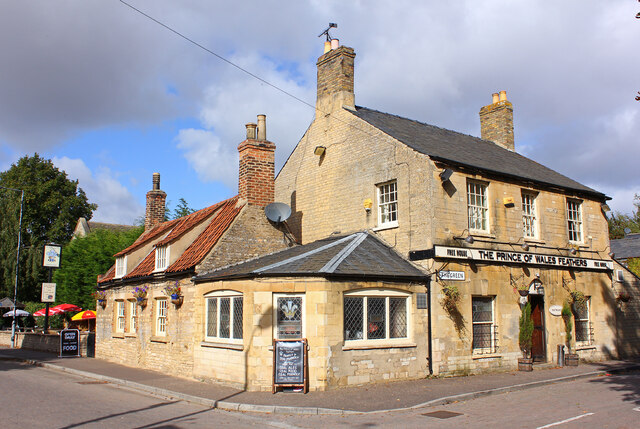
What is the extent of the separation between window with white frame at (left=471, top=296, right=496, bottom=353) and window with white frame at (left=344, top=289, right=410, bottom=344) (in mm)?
2633

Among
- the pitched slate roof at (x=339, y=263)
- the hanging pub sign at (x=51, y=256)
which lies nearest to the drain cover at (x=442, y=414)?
the pitched slate roof at (x=339, y=263)

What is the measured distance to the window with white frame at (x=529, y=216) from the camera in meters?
18.3

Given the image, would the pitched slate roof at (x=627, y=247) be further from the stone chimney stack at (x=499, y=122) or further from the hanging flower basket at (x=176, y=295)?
the hanging flower basket at (x=176, y=295)

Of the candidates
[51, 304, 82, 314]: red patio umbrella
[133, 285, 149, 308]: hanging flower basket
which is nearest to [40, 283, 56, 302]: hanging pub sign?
[51, 304, 82, 314]: red patio umbrella

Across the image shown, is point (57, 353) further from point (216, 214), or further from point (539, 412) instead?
point (539, 412)

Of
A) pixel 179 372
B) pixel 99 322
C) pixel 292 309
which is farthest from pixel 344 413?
pixel 99 322

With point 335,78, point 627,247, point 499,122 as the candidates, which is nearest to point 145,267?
point 335,78

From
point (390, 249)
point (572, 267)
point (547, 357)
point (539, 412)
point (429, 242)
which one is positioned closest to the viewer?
point (539, 412)

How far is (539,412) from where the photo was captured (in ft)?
33.6

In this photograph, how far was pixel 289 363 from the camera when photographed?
12.7 meters

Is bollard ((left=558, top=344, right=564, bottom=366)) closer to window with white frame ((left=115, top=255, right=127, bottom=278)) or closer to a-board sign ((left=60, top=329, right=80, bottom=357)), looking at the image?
window with white frame ((left=115, top=255, right=127, bottom=278))

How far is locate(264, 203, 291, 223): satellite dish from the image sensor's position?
17.9 meters

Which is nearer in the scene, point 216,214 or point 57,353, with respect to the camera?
point 216,214

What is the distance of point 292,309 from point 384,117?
9.80 m
